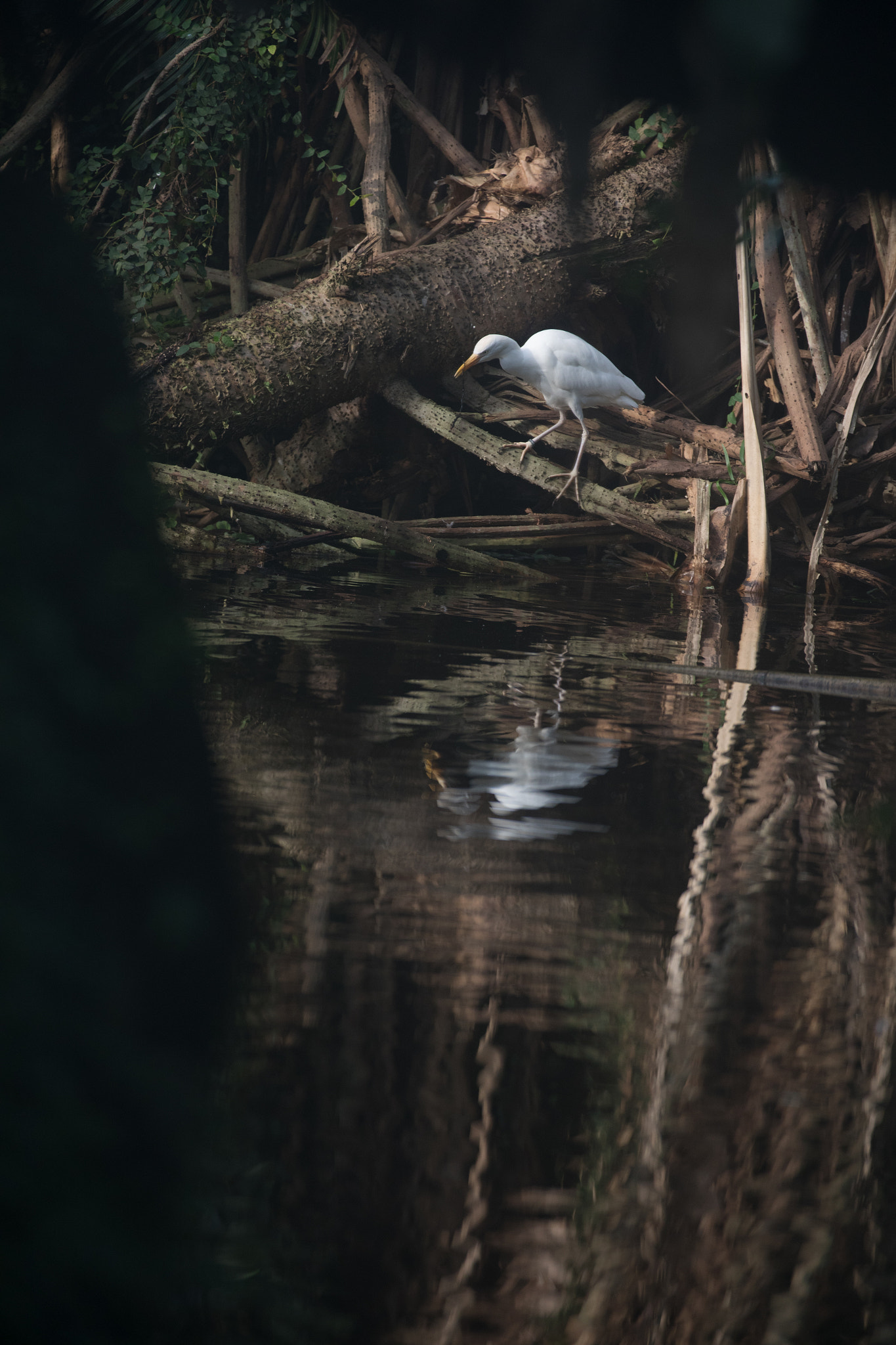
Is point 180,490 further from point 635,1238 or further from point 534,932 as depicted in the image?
point 635,1238

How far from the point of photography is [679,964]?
1.66 meters

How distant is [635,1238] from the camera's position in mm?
1087

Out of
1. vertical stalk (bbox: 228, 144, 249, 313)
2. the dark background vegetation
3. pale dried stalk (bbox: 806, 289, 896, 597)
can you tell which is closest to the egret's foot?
pale dried stalk (bbox: 806, 289, 896, 597)

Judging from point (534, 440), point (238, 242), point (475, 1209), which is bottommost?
point (475, 1209)

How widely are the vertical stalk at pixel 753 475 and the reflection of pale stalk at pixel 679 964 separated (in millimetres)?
2646

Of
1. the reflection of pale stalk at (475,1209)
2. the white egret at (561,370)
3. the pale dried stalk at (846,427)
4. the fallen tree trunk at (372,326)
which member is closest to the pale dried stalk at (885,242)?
the pale dried stalk at (846,427)

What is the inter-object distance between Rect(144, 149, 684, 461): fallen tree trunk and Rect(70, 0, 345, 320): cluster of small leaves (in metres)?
0.70

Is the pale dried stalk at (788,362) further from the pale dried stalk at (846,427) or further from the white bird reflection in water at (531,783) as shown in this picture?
the white bird reflection in water at (531,783)

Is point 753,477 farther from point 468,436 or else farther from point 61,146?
point 61,146

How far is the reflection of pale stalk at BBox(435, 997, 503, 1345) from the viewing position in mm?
975

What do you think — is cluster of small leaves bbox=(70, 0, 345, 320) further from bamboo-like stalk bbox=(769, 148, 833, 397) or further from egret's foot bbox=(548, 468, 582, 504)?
bamboo-like stalk bbox=(769, 148, 833, 397)

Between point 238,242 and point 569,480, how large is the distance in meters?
2.74

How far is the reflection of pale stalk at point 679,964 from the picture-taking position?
1201 millimetres

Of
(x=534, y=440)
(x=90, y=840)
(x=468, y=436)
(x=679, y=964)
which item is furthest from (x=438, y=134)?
(x=90, y=840)
